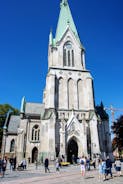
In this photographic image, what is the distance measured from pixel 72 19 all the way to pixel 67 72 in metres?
20.4

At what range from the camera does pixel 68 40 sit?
1704 inches

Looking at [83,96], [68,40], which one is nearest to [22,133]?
[83,96]

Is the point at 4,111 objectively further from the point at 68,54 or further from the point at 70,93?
the point at 68,54

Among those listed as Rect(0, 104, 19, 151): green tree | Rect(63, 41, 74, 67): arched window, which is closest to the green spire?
Rect(63, 41, 74, 67): arched window

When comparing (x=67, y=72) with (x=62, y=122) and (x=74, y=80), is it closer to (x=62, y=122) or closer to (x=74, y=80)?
(x=74, y=80)

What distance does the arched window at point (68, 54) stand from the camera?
1614 inches

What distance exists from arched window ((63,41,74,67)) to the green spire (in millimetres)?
2695

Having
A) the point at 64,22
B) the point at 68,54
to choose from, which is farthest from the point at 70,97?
the point at 64,22

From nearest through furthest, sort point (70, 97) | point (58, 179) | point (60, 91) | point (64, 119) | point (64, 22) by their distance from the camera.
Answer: point (58, 179) → point (64, 119) → point (60, 91) → point (70, 97) → point (64, 22)

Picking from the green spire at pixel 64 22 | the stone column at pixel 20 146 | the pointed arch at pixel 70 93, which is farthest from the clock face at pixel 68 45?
the stone column at pixel 20 146

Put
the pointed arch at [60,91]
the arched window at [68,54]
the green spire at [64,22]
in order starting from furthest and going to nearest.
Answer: the green spire at [64,22]
the arched window at [68,54]
the pointed arch at [60,91]

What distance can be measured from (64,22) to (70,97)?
2396cm

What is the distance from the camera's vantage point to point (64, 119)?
32844 millimetres

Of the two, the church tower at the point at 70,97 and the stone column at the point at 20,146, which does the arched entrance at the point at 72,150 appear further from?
the stone column at the point at 20,146
